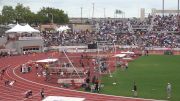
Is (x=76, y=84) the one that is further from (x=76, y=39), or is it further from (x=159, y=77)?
(x=76, y=39)

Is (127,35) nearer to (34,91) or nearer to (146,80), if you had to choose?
(146,80)

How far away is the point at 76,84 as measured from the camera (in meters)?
34.7

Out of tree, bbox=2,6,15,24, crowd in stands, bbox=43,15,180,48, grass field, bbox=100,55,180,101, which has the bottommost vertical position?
grass field, bbox=100,55,180,101

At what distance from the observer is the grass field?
1186 inches

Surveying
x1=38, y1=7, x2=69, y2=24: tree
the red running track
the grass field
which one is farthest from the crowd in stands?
x1=38, y1=7, x2=69, y2=24: tree

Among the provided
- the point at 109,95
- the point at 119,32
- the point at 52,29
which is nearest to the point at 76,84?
the point at 109,95

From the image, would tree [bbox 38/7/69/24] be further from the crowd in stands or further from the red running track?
the red running track

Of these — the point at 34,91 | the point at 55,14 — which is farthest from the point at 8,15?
the point at 34,91

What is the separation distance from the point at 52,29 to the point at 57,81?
5733 cm

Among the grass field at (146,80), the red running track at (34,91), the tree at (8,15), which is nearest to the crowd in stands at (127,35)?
the grass field at (146,80)

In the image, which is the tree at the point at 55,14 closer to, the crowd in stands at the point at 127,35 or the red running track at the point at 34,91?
the crowd in stands at the point at 127,35

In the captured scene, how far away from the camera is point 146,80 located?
119ft

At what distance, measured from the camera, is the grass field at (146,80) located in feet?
98.8

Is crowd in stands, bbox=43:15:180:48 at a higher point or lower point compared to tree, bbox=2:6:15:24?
lower
